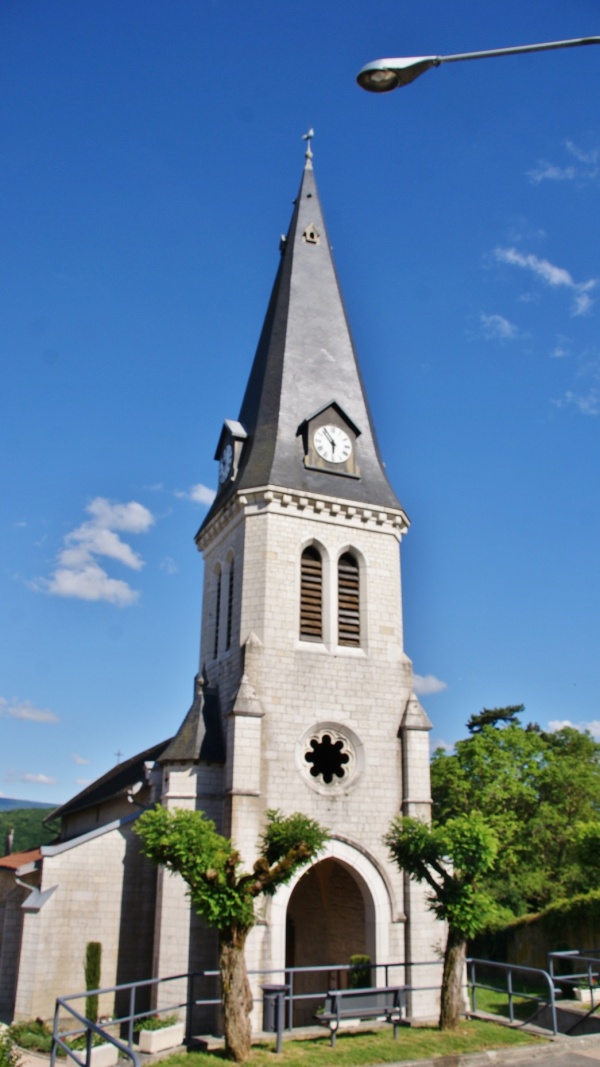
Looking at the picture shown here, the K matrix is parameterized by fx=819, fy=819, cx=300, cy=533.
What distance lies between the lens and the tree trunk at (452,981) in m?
14.9

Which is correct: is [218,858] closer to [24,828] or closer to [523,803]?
[523,803]

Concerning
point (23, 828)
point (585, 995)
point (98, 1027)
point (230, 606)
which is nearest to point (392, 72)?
point (98, 1027)

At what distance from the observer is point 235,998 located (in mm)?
12781

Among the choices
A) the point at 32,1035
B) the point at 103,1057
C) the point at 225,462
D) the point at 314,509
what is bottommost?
the point at 32,1035

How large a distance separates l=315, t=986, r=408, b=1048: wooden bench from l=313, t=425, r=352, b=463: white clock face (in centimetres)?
1244

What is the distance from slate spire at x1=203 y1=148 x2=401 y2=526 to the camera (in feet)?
70.1

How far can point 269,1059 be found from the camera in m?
12.6

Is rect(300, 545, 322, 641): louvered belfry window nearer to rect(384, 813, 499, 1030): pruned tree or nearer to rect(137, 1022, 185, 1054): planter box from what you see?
rect(384, 813, 499, 1030): pruned tree

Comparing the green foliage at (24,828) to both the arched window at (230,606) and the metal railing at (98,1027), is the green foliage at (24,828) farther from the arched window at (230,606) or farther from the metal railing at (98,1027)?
the metal railing at (98,1027)

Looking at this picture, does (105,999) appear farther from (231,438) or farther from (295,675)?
(231,438)

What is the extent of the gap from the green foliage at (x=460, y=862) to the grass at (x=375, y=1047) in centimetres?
164

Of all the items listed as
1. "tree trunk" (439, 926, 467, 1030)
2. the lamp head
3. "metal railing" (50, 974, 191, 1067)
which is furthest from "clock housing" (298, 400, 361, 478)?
the lamp head

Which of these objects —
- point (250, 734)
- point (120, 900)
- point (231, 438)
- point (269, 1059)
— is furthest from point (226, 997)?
point (231, 438)

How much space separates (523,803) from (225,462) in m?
20.9
